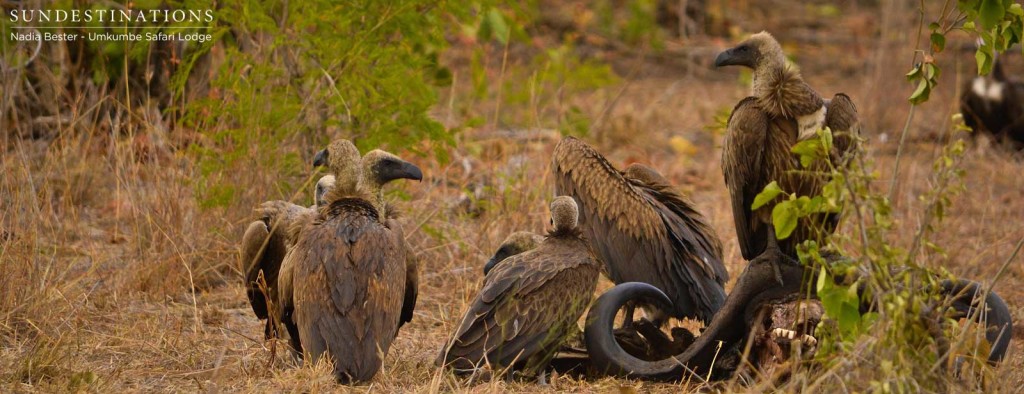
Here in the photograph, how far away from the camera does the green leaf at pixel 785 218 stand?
182 inches

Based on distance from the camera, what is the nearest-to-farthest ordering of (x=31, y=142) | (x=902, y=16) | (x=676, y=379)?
(x=676, y=379), (x=31, y=142), (x=902, y=16)

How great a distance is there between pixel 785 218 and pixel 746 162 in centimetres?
124

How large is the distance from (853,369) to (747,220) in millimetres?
1680

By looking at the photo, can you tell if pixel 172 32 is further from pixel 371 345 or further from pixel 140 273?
pixel 371 345

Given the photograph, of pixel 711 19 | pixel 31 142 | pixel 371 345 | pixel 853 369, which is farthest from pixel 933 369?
pixel 711 19

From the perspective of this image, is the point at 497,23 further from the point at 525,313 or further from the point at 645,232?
the point at 525,313

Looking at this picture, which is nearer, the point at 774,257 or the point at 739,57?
the point at 774,257

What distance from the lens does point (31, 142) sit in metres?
8.49

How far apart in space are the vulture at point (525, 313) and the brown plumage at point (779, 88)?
3.77ft


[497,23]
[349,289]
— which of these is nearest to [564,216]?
[349,289]

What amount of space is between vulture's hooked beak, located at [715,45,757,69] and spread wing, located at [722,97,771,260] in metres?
0.26

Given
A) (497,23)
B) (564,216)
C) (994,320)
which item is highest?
(497,23)

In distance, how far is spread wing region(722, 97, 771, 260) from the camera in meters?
5.83

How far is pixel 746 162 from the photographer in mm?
5871
